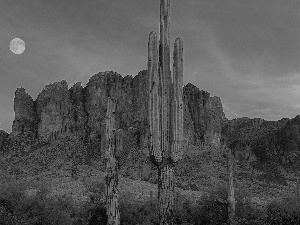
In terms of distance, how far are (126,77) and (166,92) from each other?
72.4 m

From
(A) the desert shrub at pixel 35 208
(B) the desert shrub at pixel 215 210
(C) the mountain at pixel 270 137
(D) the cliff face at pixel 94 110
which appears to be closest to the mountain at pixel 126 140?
(D) the cliff face at pixel 94 110

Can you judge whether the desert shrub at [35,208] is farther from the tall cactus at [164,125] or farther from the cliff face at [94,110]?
the cliff face at [94,110]

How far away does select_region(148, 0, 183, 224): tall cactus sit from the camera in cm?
1220

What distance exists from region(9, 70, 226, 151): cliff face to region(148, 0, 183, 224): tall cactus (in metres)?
56.9

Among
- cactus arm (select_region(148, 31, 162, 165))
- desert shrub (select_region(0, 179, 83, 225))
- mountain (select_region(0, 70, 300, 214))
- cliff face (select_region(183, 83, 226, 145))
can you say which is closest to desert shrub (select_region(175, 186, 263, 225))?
desert shrub (select_region(0, 179, 83, 225))

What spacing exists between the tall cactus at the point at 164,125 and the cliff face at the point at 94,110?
56.9m

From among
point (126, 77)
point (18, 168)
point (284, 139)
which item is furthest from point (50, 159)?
point (284, 139)

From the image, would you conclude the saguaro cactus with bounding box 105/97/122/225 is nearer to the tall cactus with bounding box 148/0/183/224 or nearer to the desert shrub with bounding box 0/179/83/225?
the tall cactus with bounding box 148/0/183/224

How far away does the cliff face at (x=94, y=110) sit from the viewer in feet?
242

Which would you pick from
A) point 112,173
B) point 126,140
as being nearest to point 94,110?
point 126,140

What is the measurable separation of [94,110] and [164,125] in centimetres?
6796

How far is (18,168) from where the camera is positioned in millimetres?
56094

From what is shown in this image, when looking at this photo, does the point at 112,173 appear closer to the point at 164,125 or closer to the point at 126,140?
the point at 164,125

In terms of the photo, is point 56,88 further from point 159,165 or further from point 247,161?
point 159,165
